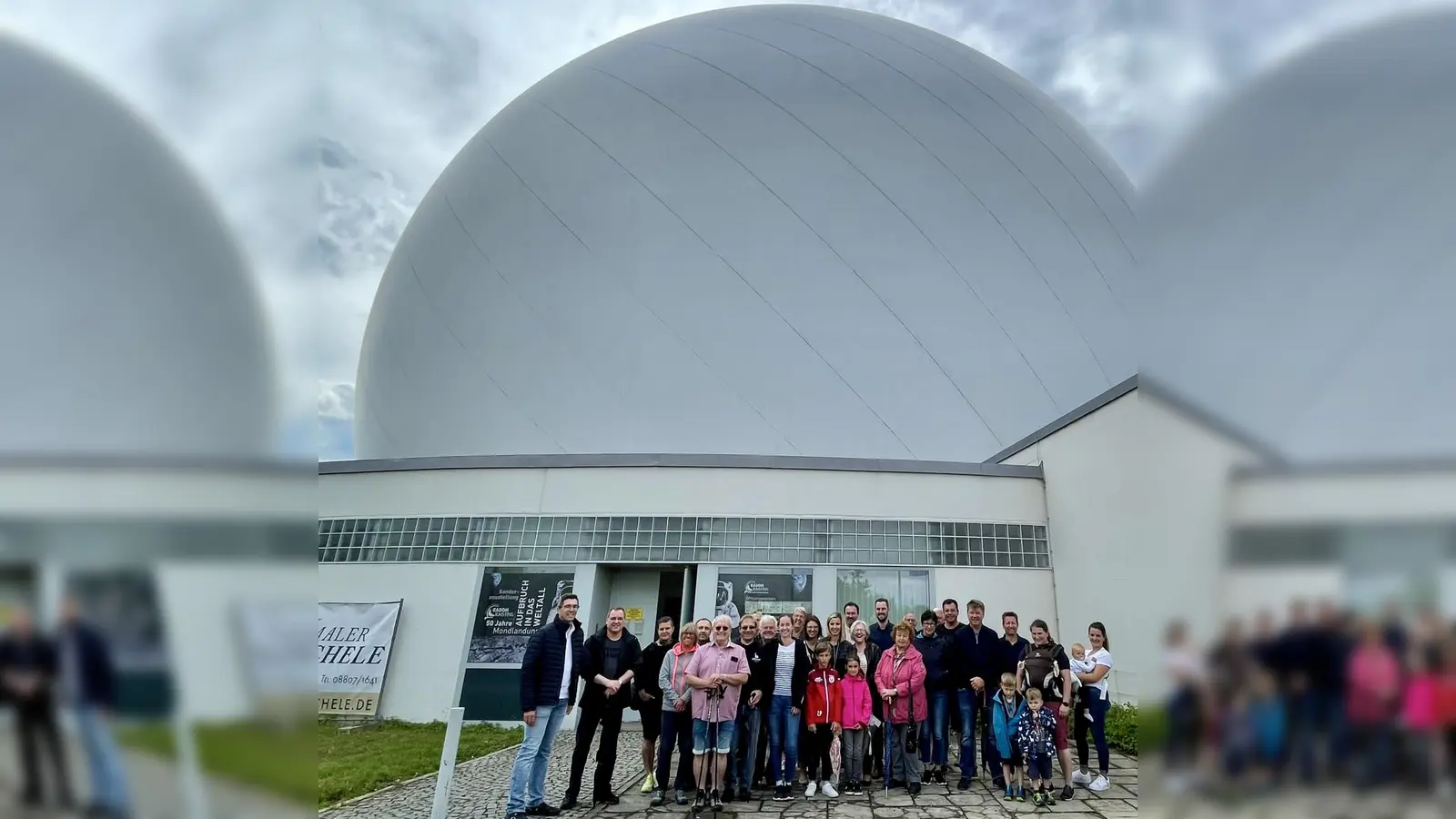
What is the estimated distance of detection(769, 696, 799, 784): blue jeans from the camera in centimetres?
762

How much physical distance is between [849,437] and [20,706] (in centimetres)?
1555

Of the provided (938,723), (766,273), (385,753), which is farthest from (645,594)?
(938,723)

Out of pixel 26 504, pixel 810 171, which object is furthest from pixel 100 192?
pixel 810 171

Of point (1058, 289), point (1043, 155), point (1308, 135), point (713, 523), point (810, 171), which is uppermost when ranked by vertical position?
point (1043, 155)

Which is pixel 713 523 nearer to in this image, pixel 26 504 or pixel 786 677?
pixel 786 677

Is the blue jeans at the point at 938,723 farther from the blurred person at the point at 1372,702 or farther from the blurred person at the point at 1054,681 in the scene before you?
the blurred person at the point at 1372,702

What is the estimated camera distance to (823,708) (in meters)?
7.68

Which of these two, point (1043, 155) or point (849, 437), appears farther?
point (1043, 155)

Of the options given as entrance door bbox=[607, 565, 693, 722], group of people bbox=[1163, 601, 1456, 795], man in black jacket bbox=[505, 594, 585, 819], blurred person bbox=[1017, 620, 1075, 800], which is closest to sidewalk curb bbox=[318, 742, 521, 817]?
man in black jacket bbox=[505, 594, 585, 819]

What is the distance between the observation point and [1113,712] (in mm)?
10938

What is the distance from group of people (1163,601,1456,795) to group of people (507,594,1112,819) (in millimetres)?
5882

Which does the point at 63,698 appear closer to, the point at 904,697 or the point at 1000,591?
the point at 904,697

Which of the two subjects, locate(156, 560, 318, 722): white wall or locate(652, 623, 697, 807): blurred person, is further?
locate(652, 623, 697, 807): blurred person

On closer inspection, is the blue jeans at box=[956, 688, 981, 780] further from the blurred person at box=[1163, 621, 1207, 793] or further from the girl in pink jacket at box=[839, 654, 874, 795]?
the blurred person at box=[1163, 621, 1207, 793]
